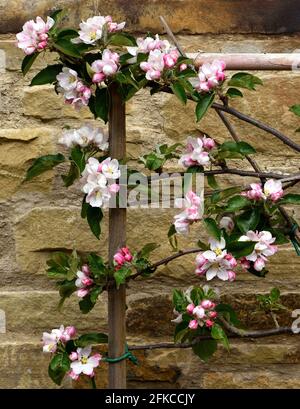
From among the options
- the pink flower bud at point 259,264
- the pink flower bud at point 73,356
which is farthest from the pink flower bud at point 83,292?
the pink flower bud at point 259,264

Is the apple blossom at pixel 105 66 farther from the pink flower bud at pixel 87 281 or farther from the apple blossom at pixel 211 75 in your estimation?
the pink flower bud at pixel 87 281

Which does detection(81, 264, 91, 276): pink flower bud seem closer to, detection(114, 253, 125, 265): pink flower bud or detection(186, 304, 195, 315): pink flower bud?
detection(114, 253, 125, 265): pink flower bud

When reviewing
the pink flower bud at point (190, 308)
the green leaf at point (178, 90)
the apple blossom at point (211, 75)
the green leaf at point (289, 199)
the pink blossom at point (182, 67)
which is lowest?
the pink flower bud at point (190, 308)

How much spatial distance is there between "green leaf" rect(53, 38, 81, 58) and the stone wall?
0.50 metres

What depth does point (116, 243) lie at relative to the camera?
5.23ft

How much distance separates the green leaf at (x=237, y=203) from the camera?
1.43 meters

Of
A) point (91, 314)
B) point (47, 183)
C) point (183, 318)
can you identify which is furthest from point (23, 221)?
point (183, 318)

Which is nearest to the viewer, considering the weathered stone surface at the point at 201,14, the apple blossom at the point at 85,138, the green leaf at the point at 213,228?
the green leaf at the point at 213,228

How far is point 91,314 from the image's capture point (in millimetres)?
2010

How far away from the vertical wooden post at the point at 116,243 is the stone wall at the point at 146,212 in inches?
14.8

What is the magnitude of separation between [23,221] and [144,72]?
0.64 m

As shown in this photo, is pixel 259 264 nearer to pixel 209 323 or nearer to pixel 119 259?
pixel 209 323

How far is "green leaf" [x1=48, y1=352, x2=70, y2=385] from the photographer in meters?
1.57

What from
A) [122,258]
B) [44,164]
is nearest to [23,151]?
[44,164]
